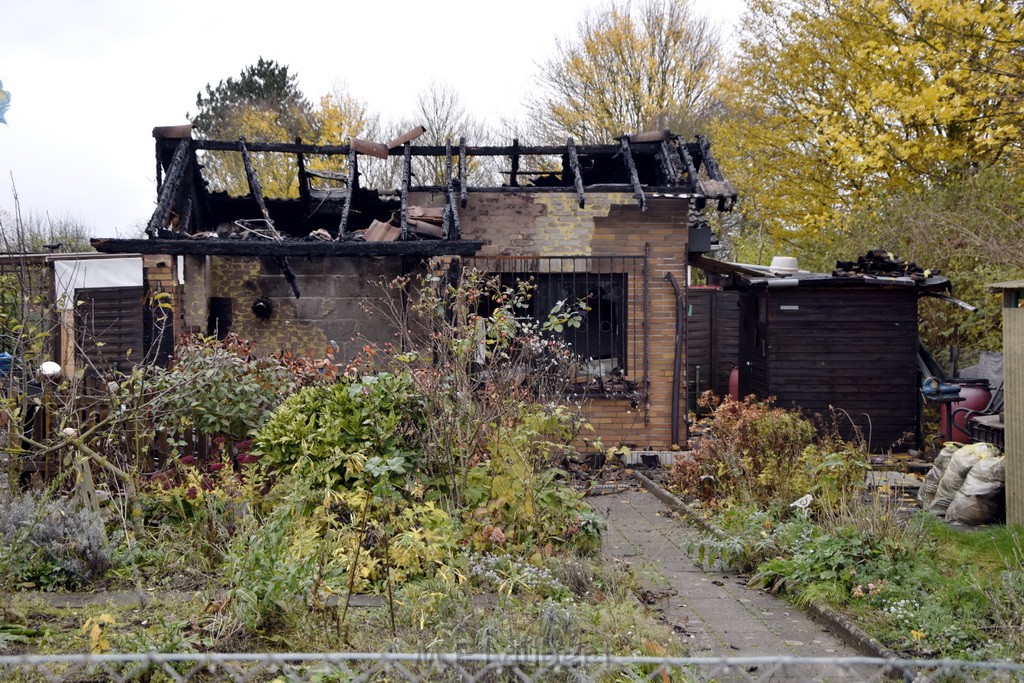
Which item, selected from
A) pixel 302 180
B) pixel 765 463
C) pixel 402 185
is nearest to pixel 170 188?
pixel 302 180

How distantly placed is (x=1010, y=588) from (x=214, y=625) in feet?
13.6

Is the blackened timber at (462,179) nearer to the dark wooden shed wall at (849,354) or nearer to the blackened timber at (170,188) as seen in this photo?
the blackened timber at (170,188)

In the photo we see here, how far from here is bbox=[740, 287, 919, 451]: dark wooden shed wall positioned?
12188mm

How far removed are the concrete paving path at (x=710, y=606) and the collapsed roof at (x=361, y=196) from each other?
4330 mm

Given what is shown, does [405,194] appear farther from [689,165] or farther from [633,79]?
[633,79]

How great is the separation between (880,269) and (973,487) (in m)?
5.71

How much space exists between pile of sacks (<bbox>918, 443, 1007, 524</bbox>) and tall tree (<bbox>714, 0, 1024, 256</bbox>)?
545 cm

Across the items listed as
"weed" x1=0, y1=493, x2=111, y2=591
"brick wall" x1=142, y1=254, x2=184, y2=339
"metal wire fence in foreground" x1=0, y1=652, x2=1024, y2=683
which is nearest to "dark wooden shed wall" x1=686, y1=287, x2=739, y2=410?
"brick wall" x1=142, y1=254, x2=184, y2=339

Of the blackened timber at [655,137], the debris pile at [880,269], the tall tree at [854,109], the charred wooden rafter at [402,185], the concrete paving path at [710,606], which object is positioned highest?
the tall tree at [854,109]

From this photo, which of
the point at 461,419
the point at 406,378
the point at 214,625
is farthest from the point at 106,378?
the point at 214,625

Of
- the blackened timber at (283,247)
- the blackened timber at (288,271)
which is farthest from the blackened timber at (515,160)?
the blackened timber at (288,271)

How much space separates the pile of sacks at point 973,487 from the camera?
756cm

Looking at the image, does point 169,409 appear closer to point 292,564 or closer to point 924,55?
point 292,564

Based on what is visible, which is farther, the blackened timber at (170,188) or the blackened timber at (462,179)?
the blackened timber at (462,179)
